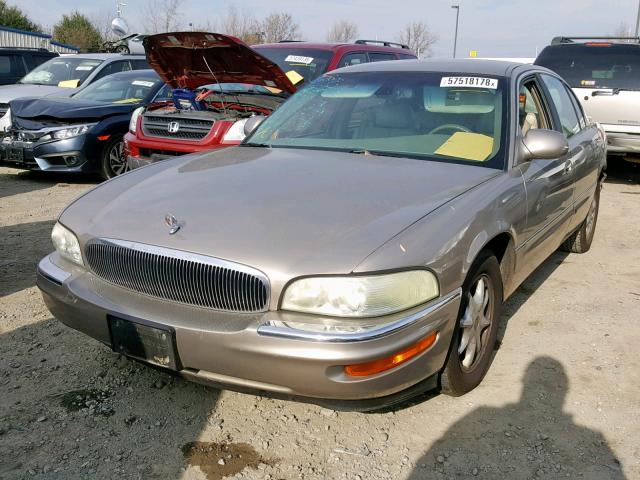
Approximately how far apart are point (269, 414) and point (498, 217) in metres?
1.37

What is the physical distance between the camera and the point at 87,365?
3.21 metres

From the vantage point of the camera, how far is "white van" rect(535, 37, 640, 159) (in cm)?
791

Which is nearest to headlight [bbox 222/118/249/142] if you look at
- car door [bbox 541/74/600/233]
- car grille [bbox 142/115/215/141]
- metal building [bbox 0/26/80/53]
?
car grille [bbox 142/115/215/141]

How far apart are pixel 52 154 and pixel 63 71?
3571 mm

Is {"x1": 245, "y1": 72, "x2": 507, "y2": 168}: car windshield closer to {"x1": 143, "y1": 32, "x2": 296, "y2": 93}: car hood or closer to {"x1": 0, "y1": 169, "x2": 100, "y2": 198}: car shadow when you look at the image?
{"x1": 143, "y1": 32, "x2": 296, "y2": 93}: car hood

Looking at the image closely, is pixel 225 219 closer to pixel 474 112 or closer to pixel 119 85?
pixel 474 112

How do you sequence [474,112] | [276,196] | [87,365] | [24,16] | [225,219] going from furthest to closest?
1. [24,16]
2. [474,112]
3. [87,365]
4. [276,196]
5. [225,219]

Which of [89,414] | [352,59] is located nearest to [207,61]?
[352,59]

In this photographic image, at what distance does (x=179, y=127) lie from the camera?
20.7 ft

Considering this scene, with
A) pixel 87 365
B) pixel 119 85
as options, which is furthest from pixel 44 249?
pixel 119 85

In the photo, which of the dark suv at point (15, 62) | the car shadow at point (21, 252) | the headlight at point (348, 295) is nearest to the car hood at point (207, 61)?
the car shadow at point (21, 252)

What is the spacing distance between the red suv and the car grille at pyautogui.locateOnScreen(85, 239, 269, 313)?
3652mm

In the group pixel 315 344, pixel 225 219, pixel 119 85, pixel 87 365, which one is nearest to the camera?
pixel 315 344

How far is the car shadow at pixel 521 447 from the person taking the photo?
2445 mm
